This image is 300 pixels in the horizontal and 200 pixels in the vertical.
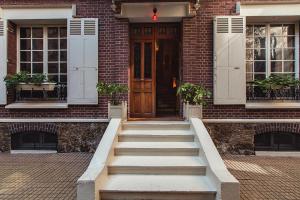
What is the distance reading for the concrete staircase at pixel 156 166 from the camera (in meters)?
5.38

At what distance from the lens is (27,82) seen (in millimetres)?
9102

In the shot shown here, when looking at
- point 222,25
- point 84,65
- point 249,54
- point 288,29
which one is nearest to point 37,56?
point 84,65

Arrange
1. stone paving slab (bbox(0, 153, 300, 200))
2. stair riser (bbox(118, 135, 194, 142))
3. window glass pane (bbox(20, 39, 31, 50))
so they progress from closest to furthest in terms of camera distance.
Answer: stone paving slab (bbox(0, 153, 300, 200)) → stair riser (bbox(118, 135, 194, 142)) → window glass pane (bbox(20, 39, 31, 50))

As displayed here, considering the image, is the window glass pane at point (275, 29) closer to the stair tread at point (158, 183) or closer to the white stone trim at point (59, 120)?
the white stone trim at point (59, 120)

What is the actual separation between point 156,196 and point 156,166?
852 mm

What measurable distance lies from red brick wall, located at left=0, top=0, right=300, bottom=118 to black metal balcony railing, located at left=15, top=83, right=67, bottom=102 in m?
0.46

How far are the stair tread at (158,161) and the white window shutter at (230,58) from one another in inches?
112

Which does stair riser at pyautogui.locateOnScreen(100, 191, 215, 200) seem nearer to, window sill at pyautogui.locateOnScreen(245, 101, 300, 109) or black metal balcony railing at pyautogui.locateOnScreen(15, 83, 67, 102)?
window sill at pyautogui.locateOnScreen(245, 101, 300, 109)

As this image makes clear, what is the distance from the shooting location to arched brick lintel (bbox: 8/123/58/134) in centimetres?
916

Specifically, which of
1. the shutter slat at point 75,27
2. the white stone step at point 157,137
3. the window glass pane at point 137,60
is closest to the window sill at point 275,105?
the white stone step at point 157,137

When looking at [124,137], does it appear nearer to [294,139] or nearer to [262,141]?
[262,141]

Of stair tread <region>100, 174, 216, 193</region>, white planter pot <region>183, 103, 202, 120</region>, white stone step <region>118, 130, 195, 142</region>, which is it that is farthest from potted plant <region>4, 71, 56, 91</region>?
stair tread <region>100, 174, 216, 193</region>

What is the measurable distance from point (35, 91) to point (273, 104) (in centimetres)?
649

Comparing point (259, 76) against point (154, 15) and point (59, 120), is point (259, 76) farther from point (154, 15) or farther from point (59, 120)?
point (59, 120)
